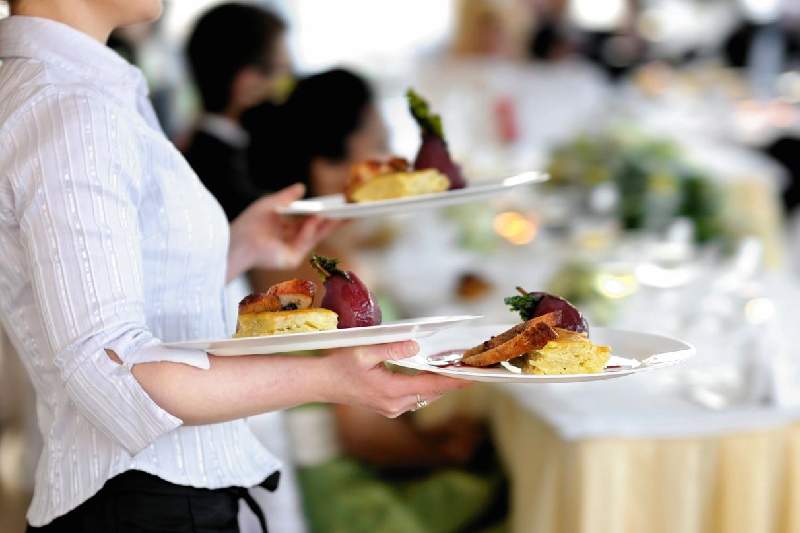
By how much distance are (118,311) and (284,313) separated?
15cm

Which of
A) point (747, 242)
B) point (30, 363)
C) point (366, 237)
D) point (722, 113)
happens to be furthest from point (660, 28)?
point (30, 363)

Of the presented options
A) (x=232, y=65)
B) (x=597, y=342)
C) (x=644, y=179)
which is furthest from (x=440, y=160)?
(x=644, y=179)

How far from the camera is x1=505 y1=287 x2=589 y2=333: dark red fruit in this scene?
3.58ft

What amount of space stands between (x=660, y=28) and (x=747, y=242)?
8938 mm

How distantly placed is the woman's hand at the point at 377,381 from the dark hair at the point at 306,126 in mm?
1577

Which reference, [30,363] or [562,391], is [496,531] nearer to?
[562,391]

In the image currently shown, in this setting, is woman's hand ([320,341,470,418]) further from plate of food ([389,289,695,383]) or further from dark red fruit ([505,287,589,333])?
dark red fruit ([505,287,589,333])

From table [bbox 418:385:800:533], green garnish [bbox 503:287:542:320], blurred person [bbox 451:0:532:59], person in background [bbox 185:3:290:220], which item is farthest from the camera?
blurred person [bbox 451:0:532:59]

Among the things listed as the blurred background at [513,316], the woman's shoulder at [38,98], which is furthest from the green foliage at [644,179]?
the woman's shoulder at [38,98]

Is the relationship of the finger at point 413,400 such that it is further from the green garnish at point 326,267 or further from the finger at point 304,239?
the finger at point 304,239

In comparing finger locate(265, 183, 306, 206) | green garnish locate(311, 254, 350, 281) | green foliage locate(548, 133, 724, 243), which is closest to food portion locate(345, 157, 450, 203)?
finger locate(265, 183, 306, 206)

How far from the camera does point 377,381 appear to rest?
3.24ft

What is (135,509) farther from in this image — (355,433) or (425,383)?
(355,433)

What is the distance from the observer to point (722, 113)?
6609 mm
